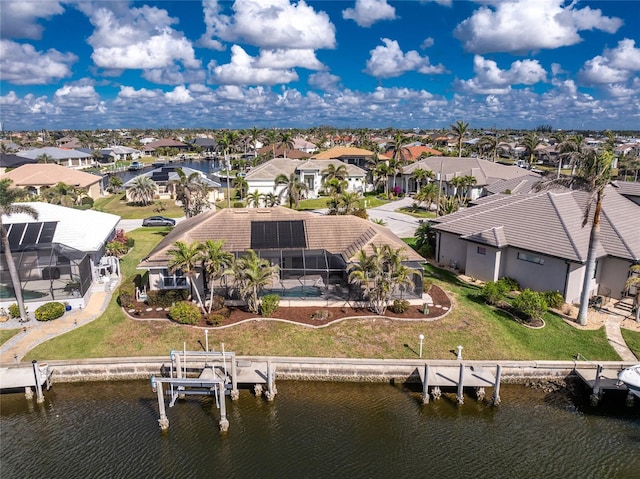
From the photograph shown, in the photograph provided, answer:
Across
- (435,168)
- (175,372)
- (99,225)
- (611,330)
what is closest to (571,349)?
(611,330)

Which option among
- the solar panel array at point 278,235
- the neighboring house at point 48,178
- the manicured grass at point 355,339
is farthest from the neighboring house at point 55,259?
the neighboring house at point 48,178

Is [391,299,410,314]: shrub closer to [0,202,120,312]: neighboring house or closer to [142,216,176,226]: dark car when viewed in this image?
[0,202,120,312]: neighboring house

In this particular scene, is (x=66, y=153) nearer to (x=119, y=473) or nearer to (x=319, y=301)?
(x=319, y=301)

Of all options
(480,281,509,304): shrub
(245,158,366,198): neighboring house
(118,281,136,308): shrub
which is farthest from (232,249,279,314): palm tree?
(245,158,366,198): neighboring house

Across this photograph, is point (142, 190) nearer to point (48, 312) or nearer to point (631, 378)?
point (48, 312)

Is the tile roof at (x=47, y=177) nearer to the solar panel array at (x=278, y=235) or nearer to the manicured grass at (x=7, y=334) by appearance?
the manicured grass at (x=7, y=334)
